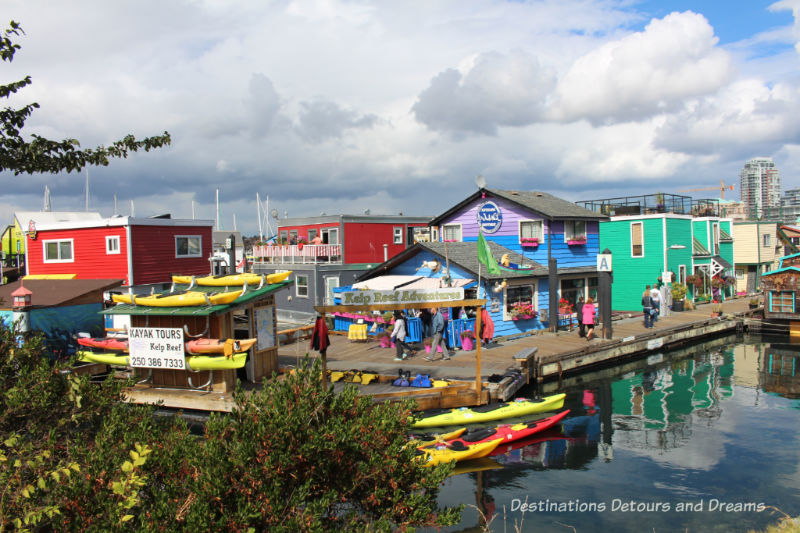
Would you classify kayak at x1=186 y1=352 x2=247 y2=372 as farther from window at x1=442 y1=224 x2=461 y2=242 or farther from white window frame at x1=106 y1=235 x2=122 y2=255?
window at x1=442 y1=224 x2=461 y2=242

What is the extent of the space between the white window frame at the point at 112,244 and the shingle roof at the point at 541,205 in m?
15.8

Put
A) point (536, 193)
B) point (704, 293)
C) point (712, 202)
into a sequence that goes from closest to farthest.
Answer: point (536, 193), point (704, 293), point (712, 202)

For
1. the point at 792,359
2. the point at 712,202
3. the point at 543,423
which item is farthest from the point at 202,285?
the point at 712,202

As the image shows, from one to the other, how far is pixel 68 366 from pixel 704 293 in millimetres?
40166

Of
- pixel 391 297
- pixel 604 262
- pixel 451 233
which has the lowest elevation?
pixel 391 297

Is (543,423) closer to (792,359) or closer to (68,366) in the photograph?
(68,366)

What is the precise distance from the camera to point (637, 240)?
35688 mm

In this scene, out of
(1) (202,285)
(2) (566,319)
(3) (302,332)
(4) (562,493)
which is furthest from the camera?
(2) (566,319)

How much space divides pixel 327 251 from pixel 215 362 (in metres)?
18.5

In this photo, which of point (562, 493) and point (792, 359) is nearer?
point (562, 493)

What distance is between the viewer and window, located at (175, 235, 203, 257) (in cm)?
3042

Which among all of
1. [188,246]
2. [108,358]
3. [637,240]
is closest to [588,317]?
[637,240]

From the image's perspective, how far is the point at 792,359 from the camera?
2556 centimetres

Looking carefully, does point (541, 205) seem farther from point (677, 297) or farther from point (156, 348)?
point (156, 348)
